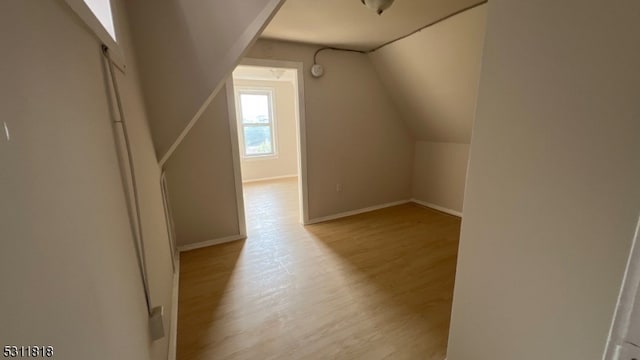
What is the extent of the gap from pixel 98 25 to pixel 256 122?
532 centimetres

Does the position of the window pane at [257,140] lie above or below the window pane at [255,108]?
below

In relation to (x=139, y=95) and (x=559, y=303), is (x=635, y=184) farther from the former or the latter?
(x=139, y=95)

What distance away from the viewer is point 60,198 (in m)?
0.47

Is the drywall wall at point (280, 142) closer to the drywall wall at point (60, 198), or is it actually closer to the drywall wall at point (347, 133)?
the drywall wall at point (347, 133)

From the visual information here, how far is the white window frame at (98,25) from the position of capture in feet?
2.05

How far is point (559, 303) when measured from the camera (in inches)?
33.5

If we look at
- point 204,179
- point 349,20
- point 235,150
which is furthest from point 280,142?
point 349,20

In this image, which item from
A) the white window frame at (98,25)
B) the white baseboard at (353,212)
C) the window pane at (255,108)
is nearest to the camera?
the white window frame at (98,25)

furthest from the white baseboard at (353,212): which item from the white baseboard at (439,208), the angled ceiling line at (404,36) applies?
the angled ceiling line at (404,36)

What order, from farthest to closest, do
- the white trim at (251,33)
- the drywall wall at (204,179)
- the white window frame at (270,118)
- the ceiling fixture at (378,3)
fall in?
the white window frame at (270,118) → the drywall wall at (204,179) → the ceiling fixture at (378,3) → the white trim at (251,33)

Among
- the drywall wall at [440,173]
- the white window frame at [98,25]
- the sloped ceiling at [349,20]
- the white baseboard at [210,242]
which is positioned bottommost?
the white baseboard at [210,242]

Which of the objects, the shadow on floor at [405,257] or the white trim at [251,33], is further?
the shadow on floor at [405,257]

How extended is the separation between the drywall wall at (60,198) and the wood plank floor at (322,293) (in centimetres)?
96

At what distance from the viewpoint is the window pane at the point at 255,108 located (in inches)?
227
